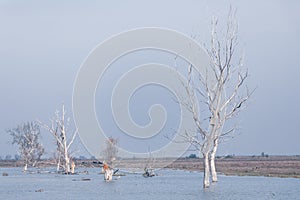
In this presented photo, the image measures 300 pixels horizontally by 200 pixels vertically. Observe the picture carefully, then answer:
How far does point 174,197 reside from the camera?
37.1 m

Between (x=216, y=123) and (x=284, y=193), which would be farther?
(x=216, y=123)

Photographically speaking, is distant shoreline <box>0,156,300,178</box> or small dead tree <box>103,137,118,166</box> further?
distant shoreline <box>0,156,300,178</box>

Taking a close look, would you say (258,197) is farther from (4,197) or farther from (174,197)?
(4,197)

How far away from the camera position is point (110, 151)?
191 feet

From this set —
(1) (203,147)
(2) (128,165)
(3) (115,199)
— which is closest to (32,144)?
(2) (128,165)

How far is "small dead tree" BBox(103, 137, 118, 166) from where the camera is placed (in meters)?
57.0

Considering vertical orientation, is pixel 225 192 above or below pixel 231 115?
below

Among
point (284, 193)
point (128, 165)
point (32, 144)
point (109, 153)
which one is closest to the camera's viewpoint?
point (284, 193)

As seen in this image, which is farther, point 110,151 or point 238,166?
point 238,166

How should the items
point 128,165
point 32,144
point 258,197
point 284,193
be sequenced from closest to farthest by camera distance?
point 258,197 < point 284,193 < point 128,165 < point 32,144

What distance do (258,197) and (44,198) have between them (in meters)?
11.9

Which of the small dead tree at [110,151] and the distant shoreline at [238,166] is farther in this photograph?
the distant shoreline at [238,166]

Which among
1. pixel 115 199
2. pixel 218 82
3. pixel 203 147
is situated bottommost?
pixel 115 199

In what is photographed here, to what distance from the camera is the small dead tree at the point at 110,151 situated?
2244 inches
